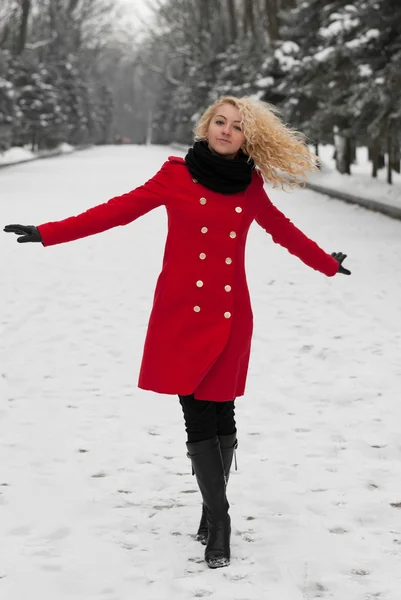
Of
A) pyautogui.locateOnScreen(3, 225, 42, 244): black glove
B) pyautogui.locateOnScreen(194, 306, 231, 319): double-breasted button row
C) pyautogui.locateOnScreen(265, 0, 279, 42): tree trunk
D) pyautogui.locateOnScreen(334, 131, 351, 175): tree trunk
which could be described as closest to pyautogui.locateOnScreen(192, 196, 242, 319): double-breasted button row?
pyautogui.locateOnScreen(194, 306, 231, 319): double-breasted button row

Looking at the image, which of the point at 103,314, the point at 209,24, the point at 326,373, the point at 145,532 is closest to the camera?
the point at 145,532

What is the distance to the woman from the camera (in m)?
3.37

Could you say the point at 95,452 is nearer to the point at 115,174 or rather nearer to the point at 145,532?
the point at 145,532

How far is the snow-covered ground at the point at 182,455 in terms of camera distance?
347 centimetres

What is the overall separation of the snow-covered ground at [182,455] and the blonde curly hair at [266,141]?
151 centimetres

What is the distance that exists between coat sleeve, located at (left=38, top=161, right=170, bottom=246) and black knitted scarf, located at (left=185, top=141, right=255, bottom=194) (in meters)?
0.12

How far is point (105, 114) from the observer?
366 ft

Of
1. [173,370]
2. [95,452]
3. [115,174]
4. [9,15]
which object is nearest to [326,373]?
[95,452]

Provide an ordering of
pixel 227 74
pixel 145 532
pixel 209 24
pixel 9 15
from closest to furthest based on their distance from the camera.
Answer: pixel 145 532
pixel 227 74
pixel 9 15
pixel 209 24

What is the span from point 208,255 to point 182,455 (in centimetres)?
174

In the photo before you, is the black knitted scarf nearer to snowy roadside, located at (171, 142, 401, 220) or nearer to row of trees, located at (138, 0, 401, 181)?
row of trees, located at (138, 0, 401, 181)

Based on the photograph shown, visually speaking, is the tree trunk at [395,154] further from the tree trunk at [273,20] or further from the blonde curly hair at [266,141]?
the blonde curly hair at [266,141]

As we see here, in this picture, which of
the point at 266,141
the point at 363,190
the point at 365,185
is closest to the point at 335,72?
the point at 363,190

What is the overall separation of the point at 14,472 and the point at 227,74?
124 ft
